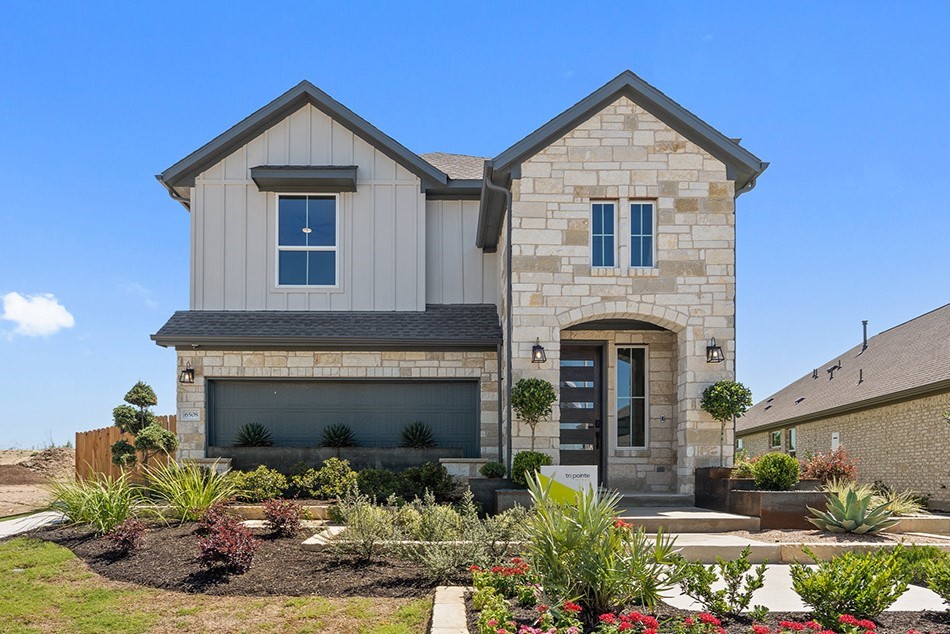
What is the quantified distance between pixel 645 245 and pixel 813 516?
4.72 metres

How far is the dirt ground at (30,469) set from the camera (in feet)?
66.4

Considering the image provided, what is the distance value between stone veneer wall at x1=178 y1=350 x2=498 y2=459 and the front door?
1375 millimetres

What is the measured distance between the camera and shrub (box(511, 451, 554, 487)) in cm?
1135

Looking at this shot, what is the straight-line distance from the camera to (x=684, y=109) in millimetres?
12312

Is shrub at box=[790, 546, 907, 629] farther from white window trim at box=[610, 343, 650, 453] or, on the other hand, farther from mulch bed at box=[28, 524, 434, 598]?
white window trim at box=[610, 343, 650, 453]

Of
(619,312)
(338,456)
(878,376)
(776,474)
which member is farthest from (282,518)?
(878,376)

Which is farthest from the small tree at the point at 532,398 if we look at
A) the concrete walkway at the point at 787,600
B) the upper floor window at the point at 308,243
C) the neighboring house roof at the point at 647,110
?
the upper floor window at the point at 308,243

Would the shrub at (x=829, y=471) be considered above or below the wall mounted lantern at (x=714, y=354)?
below

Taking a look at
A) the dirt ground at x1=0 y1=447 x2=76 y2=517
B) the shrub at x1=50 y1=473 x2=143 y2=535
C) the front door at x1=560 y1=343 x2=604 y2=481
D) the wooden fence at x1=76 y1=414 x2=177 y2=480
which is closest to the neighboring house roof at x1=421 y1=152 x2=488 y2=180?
the front door at x1=560 y1=343 x2=604 y2=481

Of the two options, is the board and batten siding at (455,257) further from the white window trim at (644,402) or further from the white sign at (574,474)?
the white sign at (574,474)

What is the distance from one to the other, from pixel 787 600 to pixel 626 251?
662 centimetres

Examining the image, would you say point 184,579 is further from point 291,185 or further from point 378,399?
point 291,185

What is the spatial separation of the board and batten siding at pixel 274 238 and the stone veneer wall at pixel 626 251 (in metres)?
3.59

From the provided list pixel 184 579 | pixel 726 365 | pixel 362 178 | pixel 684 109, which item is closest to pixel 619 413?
pixel 726 365
